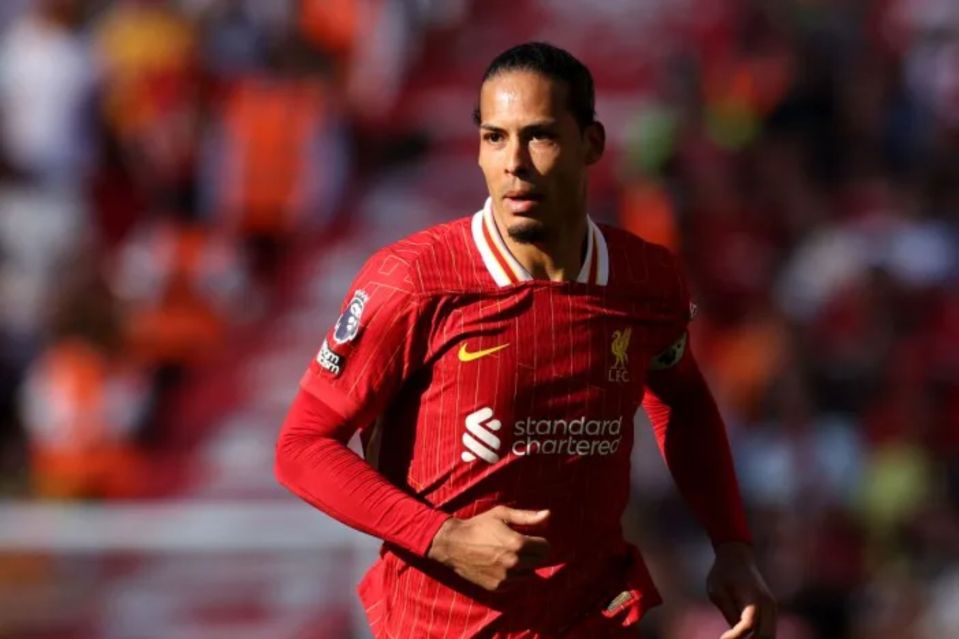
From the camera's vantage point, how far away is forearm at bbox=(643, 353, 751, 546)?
4.87 m

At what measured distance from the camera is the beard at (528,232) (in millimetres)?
4395

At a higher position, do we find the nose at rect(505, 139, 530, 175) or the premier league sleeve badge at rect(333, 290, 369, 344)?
the nose at rect(505, 139, 530, 175)

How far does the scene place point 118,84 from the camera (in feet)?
40.7

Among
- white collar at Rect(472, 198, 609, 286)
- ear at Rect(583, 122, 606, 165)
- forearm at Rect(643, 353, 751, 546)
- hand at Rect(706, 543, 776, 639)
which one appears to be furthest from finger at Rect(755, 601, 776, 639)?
ear at Rect(583, 122, 606, 165)

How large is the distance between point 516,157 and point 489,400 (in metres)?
0.54

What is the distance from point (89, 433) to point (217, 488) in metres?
0.73

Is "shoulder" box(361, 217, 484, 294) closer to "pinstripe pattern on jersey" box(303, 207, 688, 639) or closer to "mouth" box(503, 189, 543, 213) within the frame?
"pinstripe pattern on jersey" box(303, 207, 688, 639)

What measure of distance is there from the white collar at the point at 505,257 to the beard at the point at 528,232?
0.05 metres

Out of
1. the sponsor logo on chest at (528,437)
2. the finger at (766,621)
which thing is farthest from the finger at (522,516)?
the finger at (766,621)

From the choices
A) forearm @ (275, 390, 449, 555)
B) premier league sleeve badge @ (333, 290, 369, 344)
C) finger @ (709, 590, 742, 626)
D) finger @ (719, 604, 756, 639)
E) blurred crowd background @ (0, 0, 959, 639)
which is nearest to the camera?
forearm @ (275, 390, 449, 555)

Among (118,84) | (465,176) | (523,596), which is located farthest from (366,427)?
(118,84)

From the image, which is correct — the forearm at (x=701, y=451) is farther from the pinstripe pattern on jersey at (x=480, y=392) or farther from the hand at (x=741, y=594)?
the pinstripe pattern on jersey at (x=480, y=392)

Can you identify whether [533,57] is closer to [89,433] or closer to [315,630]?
[315,630]

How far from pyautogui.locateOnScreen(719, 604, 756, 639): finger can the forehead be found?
4.00 ft
